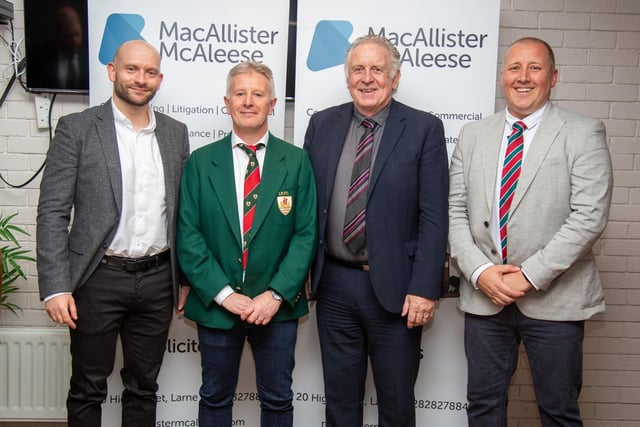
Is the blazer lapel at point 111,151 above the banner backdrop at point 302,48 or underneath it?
underneath

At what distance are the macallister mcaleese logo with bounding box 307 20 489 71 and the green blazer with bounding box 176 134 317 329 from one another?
70 centimetres

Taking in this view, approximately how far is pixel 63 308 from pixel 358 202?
44.9 inches

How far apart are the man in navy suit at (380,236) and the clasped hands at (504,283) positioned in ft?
0.59

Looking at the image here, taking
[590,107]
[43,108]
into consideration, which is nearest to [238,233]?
[43,108]

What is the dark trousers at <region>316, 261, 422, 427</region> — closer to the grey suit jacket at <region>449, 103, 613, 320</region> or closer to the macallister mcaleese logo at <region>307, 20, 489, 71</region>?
the grey suit jacket at <region>449, 103, 613, 320</region>

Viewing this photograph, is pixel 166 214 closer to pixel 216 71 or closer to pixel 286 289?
pixel 286 289

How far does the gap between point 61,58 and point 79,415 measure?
1.66 m

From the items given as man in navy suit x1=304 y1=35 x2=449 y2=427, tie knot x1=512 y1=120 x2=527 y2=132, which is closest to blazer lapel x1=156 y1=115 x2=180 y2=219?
man in navy suit x1=304 y1=35 x2=449 y2=427

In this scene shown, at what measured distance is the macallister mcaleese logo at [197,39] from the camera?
264cm

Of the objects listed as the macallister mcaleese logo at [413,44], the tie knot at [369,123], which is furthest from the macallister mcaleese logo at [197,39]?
the tie knot at [369,123]

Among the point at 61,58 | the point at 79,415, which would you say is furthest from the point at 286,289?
the point at 61,58

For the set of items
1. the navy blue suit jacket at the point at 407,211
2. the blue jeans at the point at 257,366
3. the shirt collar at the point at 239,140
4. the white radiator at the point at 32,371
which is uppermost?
the shirt collar at the point at 239,140

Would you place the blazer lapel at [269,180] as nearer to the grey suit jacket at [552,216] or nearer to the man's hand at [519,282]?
the grey suit jacket at [552,216]

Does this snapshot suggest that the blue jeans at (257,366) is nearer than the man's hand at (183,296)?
Yes
